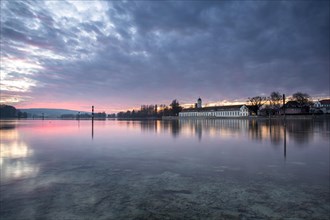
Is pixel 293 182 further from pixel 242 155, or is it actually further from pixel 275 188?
pixel 242 155

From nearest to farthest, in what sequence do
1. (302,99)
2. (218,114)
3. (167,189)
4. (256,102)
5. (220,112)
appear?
(167,189) → (302,99) → (256,102) → (218,114) → (220,112)

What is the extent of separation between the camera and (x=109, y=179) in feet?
24.6

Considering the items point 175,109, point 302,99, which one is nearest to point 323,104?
point 302,99

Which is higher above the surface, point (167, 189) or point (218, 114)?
point (218, 114)

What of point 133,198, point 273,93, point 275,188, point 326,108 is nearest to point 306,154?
point 275,188

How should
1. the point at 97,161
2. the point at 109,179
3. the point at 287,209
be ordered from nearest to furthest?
1. the point at 287,209
2. the point at 109,179
3. the point at 97,161

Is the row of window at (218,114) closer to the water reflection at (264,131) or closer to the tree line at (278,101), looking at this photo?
the tree line at (278,101)

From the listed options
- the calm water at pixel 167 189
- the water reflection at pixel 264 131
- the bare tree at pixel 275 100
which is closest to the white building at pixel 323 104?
the bare tree at pixel 275 100

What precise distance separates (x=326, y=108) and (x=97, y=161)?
146038mm

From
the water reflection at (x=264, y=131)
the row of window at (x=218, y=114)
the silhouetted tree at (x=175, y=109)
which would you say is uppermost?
the silhouetted tree at (x=175, y=109)

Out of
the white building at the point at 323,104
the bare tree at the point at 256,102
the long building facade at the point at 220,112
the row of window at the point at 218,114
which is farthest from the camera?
the row of window at the point at 218,114

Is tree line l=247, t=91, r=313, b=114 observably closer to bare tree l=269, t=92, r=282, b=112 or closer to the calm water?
bare tree l=269, t=92, r=282, b=112

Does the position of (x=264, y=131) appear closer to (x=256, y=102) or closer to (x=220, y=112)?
(x=256, y=102)

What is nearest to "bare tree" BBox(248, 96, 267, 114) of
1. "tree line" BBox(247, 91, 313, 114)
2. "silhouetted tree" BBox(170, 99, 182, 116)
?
"tree line" BBox(247, 91, 313, 114)
